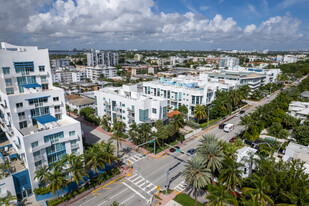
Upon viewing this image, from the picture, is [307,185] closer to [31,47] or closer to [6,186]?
[6,186]

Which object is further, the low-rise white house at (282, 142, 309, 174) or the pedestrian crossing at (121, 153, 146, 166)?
the pedestrian crossing at (121, 153, 146, 166)

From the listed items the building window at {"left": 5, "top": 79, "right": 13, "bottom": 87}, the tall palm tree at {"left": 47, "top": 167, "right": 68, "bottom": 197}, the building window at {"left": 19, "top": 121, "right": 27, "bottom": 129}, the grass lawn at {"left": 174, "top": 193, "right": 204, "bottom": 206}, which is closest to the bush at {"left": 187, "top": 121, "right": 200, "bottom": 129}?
the grass lawn at {"left": 174, "top": 193, "right": 204, "bottom": 206}

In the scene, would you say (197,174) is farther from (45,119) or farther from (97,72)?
(97,72)

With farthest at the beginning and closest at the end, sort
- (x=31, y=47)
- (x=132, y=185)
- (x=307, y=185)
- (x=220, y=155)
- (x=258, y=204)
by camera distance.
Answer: (x=31, y=47), (x=132, y=185), (x=220, y=155), (x=307, y=185), (x=258, y=204)

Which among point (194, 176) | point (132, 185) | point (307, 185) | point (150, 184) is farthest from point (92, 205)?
point (307, 185)

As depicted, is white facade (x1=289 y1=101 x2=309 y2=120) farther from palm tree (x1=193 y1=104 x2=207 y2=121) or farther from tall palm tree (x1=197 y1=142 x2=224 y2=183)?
tall palm tree (x1=197 y1=142 x2=224 y2=183)

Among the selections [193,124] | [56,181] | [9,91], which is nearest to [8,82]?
[9,91]

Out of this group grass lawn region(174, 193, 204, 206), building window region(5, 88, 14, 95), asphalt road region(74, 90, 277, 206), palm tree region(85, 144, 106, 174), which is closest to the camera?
grass lawn region(174, 193, 204, 206)
